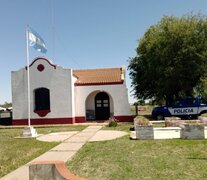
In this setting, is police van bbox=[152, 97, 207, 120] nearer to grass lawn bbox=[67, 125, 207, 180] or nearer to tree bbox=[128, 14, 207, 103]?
tree bbox=[128, 14, 207, 103]

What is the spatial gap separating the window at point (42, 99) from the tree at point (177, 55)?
966cm

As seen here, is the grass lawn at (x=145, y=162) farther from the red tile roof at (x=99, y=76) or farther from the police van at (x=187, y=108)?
the red tile roof at (x=99, y=76)

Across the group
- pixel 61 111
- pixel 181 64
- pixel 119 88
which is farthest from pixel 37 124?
pixel 181 64

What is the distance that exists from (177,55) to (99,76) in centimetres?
709

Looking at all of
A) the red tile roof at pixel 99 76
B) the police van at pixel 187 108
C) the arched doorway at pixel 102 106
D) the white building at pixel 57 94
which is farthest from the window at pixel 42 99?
the police van at pixel 187 108

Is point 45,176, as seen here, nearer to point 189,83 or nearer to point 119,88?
point 119,88

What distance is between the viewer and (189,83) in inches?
1273

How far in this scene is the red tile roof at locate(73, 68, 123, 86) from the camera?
1198 inches

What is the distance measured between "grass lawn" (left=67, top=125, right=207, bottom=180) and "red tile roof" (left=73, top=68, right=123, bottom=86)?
18.1 meters

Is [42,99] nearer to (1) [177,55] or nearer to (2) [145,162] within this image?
(1) [177,55]

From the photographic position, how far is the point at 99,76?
106 feet

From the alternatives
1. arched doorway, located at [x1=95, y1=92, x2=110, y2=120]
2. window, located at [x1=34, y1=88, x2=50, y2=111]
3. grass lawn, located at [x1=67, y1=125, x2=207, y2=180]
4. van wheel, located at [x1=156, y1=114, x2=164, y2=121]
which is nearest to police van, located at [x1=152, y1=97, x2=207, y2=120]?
van wheel, located at [x1=156, y1=114, x2=164, y2=121]

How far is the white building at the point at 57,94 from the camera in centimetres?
2944

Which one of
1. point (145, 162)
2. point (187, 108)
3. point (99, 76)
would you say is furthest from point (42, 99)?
point (145, 162)
